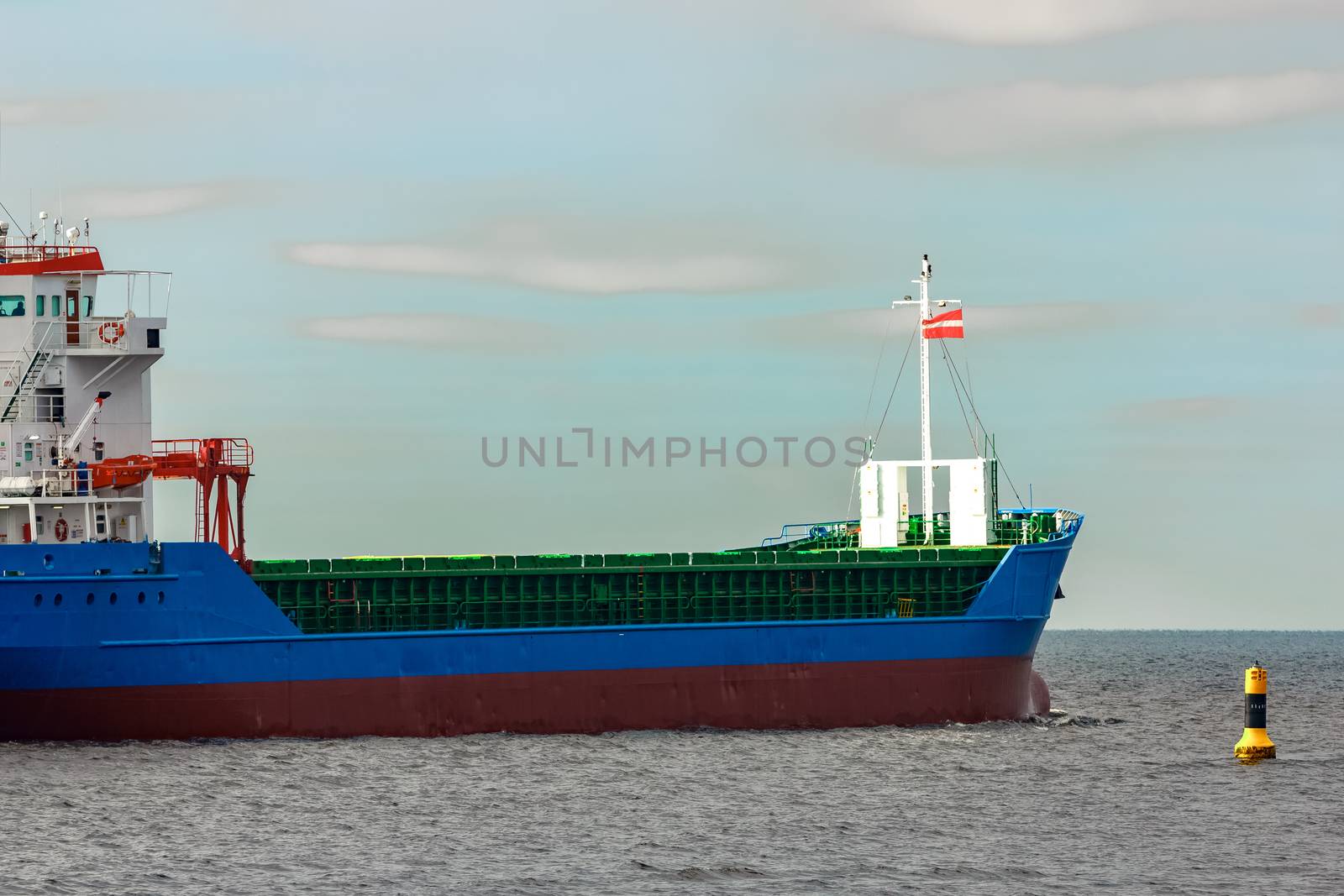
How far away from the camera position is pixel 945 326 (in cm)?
4091

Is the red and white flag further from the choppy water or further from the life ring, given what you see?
the life ring

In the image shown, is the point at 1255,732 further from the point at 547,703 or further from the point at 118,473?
the point at 118,473

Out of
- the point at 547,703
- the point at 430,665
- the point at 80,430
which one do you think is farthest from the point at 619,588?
the point at 80,430

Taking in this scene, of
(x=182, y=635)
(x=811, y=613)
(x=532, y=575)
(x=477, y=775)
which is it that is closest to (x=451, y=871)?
(x=477, y=775)

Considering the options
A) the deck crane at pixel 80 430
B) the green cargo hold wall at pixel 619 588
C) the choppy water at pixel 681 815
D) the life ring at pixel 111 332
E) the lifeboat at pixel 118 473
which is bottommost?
the choppy water at pixel 681 815

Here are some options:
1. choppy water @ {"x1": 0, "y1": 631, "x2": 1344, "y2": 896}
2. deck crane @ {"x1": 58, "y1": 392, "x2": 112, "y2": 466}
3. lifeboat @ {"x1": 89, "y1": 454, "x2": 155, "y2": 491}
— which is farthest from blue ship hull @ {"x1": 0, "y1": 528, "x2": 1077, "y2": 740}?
deck crane @ {"x1": 58, "y1": 392, "x2": 112, "y2": 466}

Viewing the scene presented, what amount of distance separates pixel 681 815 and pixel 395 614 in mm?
10650

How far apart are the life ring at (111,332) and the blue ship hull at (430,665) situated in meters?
4.95

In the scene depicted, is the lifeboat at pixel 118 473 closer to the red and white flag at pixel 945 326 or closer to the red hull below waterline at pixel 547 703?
the red hull below waterline at pixel 547 703

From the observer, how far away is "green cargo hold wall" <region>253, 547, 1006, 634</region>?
36.7m

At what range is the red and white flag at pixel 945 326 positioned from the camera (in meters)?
40.9

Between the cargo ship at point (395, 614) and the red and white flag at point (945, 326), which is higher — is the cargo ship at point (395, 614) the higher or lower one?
the lower one

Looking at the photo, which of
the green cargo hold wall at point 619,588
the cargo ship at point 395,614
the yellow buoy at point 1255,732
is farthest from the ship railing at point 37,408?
the yellow buoy at point 1255,732

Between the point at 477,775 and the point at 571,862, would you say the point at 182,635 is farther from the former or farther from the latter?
the point at 571,862
